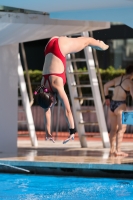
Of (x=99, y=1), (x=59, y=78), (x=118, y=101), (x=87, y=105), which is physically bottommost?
(x=87, y=105)

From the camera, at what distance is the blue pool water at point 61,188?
873cm

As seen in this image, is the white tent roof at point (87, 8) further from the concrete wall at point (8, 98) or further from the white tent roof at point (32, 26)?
the concrete wall at point (8, 98)

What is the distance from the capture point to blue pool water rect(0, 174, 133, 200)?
8.73 meters

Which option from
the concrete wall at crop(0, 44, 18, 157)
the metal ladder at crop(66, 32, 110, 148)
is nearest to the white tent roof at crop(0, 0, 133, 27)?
the concrete wall at crop(0, 44, 18, 157)

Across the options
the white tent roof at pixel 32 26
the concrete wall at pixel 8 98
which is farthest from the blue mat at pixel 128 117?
the concrete wall at pixel 8 98

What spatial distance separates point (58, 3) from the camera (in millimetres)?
10008

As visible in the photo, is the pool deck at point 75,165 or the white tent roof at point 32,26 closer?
Result: the pool deck at point 75,165

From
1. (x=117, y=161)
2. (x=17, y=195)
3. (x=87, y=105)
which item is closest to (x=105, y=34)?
Result: (x=87, y=105)

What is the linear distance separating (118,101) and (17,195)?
3.74m

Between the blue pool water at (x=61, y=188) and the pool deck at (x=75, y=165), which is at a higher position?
the pool deck at (x=75, y=165)

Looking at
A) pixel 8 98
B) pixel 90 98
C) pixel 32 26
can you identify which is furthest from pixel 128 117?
pixel 90 98

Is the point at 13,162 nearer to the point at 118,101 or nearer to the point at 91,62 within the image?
the point at 118,101

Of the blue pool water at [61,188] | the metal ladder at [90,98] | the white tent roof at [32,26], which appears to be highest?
the white tent roof at [32,26]

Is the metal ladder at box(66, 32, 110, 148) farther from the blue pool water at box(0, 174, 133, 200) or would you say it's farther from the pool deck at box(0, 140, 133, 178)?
the blue pool water at box(0, 174, 133, 200)
